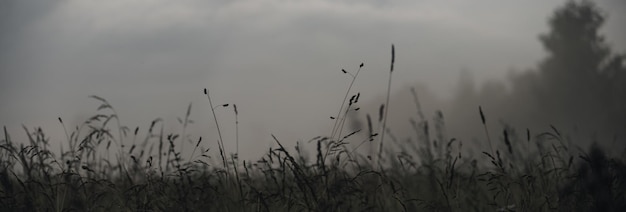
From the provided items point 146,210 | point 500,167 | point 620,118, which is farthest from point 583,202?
point 620,118

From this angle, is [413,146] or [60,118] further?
[413,146]

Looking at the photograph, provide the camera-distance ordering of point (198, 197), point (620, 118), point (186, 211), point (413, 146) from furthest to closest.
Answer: point (620, 118) → point (413, 146) → point (198, 197) → point (186, 211)

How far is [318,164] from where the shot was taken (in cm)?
322

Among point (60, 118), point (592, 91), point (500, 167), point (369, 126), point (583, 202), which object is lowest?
point (583, 202)

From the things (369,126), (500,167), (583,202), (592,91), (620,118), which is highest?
(592,91)

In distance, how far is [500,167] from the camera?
3.42 m

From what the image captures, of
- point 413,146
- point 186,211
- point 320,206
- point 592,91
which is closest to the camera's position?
point 320,206

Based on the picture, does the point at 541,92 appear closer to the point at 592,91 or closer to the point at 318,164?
the point at 592,91

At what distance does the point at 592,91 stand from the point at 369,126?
27.8 m

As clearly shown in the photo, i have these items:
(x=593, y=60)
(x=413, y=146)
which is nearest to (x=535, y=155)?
(x=413, y=146)

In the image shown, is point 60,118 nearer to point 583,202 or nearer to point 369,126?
point 369,126

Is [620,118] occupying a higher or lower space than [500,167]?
higher

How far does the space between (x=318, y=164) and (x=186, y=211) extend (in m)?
0.84

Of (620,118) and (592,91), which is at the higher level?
(592,91)
